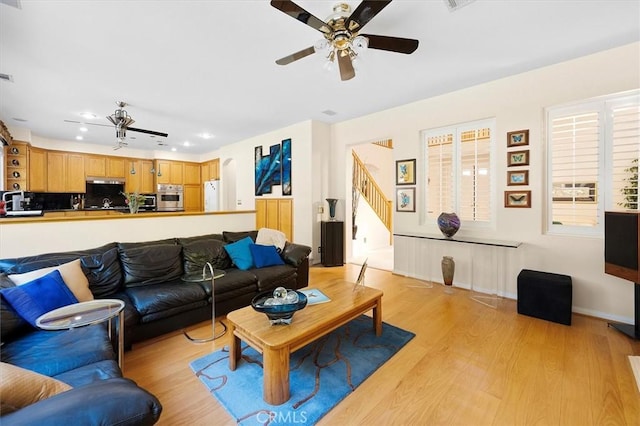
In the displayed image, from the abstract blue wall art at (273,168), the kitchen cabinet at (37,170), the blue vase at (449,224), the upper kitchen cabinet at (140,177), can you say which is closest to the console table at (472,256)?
the blue vase at (449,224)

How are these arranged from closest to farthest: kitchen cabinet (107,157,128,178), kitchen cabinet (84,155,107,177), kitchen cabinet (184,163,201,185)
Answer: kitchen cabinet (84,155,107,177) < kitchen cabinet (107,157,128,178) < kitchen cabinet (184,163,201,185)

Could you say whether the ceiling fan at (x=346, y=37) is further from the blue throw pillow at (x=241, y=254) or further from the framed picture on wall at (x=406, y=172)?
the framed picture on wall at (x=406, y=172)

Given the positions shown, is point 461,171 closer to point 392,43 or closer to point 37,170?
point 392,43

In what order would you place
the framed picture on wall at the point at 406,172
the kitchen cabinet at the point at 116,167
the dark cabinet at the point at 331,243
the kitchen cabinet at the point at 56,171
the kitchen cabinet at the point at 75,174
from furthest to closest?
1. the kitchen cabinet at the point at 116,167
2. the kitchen cabinet at the point at 75,174
3. the kitchen cabinet at the point at 56,171
4. the dark cabinet at the point at 331,243
5. the framed picture on wall at the point at 406,172

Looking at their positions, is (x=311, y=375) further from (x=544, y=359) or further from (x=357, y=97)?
(x=357, y=97)

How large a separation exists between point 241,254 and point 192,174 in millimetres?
6781

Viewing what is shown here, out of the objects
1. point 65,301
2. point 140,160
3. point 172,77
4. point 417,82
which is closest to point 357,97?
point 417,82

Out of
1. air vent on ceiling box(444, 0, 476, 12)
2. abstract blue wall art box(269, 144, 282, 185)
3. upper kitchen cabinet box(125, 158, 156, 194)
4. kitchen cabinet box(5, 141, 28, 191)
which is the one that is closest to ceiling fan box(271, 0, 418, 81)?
air vent on ceiling box(444, 0, 476, 12)

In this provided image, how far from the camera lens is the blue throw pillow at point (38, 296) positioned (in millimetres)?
1808

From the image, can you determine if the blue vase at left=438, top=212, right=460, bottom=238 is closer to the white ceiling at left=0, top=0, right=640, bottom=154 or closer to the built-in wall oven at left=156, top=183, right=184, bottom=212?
the white ceiling at left=0, top=0, right=640, bottom=154

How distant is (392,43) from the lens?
217 centimetres

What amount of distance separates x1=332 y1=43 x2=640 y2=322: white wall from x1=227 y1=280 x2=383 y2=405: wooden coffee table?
89.2 inches

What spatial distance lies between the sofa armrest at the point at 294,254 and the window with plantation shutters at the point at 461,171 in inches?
83.1

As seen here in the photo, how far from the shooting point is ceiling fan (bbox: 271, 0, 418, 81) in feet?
6.10
